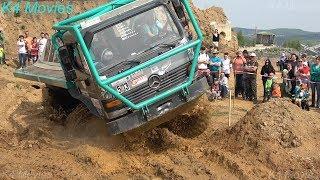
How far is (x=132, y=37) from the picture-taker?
8.82 m

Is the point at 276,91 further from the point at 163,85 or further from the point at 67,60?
the point at 67,60

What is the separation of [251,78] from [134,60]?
7.54 m

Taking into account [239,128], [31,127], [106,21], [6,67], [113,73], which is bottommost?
[6,67]

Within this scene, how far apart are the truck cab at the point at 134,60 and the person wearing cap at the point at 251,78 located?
6.48m

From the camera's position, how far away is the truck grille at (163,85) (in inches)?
334

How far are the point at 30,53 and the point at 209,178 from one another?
1521 cm

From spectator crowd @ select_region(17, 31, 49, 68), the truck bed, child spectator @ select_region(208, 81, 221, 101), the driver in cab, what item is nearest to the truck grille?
the driver in cab

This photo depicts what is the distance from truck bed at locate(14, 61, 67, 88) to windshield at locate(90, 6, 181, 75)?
196 cm

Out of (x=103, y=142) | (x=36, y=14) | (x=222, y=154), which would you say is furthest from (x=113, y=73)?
(x=36, y=14)

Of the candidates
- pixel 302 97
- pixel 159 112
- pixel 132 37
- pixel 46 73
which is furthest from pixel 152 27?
pixel 302 97

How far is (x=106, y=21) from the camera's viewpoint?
8.58m

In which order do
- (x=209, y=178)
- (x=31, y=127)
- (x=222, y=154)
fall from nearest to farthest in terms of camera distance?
(x=209, y=178) < (x=222, y=154) < (x=31, y=127)

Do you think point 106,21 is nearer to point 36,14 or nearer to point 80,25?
point 80,25

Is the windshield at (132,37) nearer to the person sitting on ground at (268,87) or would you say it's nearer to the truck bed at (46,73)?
the truck bed at (46,73)
